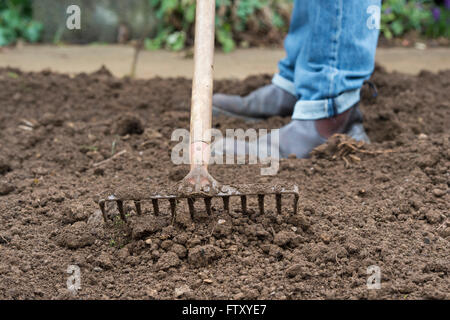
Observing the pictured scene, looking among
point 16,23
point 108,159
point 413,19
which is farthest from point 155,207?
point 413,19

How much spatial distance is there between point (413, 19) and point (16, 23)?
357cm

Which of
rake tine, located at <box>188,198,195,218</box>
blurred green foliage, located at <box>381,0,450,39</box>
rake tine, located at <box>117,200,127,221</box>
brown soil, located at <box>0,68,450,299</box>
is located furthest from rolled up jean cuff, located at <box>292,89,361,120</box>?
blurred green foliage, located at <box>381,0,450,39</box>

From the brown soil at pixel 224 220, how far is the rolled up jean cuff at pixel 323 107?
15 cm

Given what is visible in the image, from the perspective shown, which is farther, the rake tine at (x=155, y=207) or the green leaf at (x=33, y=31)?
the green leaf at (x=33, y=31)

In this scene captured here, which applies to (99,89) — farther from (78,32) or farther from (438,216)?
(438,216)

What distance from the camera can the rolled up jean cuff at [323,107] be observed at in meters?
2.33

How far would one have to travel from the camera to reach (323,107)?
2.33 m

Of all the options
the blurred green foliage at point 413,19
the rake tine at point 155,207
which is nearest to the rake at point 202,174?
the rake tine at point 155,207

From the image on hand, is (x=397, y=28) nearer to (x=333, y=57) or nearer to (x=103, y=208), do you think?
(x=333, y=57)

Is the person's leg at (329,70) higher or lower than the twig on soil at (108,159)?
higher

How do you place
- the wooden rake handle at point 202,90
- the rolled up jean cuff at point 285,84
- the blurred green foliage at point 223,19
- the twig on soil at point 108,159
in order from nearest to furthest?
the wooden rake handle at point 202,90
the twig on soil at point 108,159
the rolled up jean cuff at point 285,84
the blurred green foliage at point 223,19

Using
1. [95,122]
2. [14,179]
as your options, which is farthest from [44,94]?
[14,179]

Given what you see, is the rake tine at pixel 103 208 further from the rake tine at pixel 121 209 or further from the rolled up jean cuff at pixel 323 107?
the rolled up jean cuff at pixel 323 107

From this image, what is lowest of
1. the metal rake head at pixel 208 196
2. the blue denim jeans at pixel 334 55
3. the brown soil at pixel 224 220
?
the brown soil at pixel 224 220
